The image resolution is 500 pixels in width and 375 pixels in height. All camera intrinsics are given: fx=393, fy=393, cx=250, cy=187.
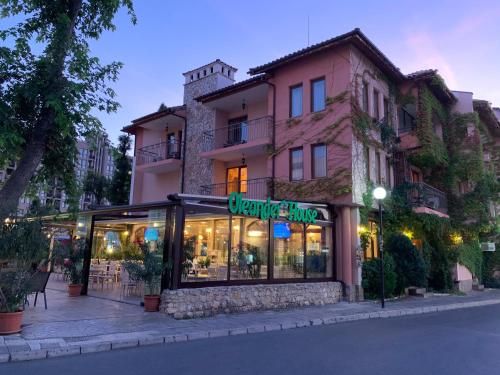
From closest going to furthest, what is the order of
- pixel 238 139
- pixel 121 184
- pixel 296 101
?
1. pixel 296 101
2. pixel 238 139
3. pixel 121 184

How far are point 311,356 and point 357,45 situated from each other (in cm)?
1387

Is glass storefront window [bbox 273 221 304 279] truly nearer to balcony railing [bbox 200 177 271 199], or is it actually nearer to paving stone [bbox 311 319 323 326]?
paving stone [bbox 311 319 323 326]

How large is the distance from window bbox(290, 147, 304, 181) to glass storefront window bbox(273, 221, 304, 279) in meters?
3.25

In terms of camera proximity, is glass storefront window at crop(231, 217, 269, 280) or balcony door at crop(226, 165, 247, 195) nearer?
glass storefront window at crop(231, 217, 269, 280)

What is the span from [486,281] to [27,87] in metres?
27.7

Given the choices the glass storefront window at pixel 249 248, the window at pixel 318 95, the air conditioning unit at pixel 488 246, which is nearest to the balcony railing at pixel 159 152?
the window at pixel 318 95

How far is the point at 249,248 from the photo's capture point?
533 inches

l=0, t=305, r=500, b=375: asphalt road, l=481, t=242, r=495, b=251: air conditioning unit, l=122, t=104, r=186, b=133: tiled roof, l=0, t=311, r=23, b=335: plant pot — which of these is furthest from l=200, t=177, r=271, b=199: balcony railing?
l=481, t=242, r=495, b=251: air conditioning unit

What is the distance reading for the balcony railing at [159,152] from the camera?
78.2 ft

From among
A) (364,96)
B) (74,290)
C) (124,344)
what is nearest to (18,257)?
(124,344)

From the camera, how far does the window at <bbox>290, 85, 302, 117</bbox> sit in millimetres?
18094

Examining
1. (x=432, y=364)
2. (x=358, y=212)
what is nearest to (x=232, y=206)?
(x=358, y=212)

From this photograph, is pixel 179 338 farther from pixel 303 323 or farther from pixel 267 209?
pixel 267 209

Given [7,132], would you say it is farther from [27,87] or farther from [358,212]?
[358,212]
